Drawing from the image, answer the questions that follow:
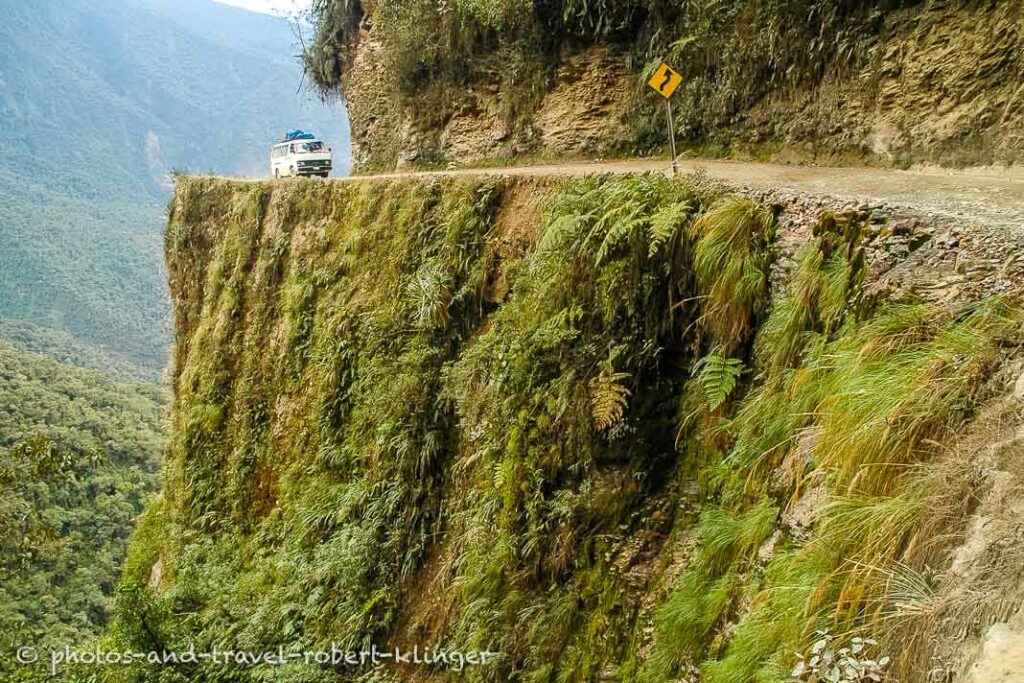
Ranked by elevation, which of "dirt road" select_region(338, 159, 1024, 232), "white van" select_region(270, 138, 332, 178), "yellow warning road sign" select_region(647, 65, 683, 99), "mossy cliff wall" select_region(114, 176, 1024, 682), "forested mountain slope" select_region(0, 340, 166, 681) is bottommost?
"forested mountain slope" select_region(0, 340, 166, 681)

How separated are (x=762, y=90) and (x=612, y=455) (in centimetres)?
677

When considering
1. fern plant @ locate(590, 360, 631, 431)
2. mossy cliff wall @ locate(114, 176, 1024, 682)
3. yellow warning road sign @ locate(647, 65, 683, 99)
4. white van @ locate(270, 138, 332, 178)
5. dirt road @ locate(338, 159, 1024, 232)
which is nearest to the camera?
mossy cliff wall @ locate(114, 176, 1024, 682)

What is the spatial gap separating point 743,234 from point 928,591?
310cm

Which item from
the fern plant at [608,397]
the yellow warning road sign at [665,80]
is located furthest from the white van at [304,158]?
the fern plant at [608,397]

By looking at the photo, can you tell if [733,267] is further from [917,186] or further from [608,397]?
[917,186]

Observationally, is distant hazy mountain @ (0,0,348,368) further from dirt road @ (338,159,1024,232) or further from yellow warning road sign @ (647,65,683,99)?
dirt road @ (338,159,1024,232)

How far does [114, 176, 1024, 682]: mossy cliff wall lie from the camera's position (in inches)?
111

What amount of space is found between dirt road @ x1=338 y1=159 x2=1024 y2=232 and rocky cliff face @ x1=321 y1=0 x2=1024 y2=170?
0.55m

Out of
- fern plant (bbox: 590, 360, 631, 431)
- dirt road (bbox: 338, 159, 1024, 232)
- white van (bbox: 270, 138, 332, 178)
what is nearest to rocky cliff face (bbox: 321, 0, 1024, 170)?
dirt road (bbox: 338, 159, 1024, 232)

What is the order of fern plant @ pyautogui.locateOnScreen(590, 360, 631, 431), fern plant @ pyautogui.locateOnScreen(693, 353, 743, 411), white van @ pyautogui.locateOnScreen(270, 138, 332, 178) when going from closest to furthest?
fern plant @ pyautogui.locateOnScreen(693, 353, 743, 411) < fern plant @ pyautogui.locateOnScreen(590, 360, 631, 431) < white van @ pyautogui.locateOnScreen(270, 138, 332, 178)

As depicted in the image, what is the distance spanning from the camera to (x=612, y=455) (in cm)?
543

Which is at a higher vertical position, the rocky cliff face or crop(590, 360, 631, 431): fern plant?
the rocky cliff face

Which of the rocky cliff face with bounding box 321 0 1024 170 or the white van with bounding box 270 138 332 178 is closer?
the rocky cliff face with bounding box 321 0 1024 170

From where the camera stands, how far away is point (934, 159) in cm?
717
